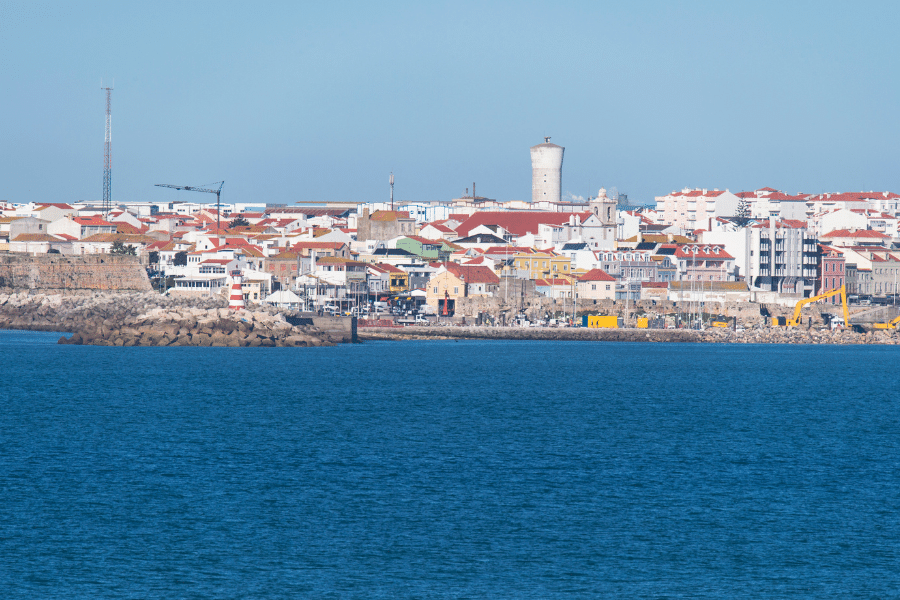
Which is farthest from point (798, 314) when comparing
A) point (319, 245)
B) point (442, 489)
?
point (442, 489)

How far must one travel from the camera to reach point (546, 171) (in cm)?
9525

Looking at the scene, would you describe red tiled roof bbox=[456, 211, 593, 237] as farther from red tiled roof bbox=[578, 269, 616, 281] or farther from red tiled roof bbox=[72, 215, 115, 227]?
red tiled roof bbox=[72, 215, 115, 227]

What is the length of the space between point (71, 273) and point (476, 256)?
69.6 ft

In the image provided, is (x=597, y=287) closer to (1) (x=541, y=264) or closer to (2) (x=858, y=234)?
(1) (x=541, y=264)

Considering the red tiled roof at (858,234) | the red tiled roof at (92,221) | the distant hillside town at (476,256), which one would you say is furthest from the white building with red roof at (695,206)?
the red tiled roof at (92,221)

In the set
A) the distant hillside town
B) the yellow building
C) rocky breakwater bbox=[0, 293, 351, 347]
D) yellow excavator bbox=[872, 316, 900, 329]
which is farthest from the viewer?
the yellow building

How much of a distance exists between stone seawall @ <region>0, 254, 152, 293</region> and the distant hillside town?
118cm

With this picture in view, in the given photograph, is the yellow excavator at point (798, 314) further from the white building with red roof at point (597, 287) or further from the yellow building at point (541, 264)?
the yellow building at point (541, 264)

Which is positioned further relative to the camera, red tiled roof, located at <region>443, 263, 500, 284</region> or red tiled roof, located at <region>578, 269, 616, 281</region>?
red tiled roof, located at <region>578, 269, 616, 281</region>

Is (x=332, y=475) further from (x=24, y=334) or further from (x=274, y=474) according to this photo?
(x=24, y=334)

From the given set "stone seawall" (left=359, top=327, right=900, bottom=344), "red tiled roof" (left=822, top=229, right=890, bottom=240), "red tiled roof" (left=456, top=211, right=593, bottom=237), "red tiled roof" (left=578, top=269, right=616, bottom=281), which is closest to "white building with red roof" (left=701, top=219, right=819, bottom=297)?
"stone seawall" (left=359, top=327, right=900, bottom=344)

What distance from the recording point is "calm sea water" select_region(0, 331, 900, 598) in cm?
1354

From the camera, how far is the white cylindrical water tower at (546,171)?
309ft

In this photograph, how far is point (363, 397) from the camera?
3152cm
